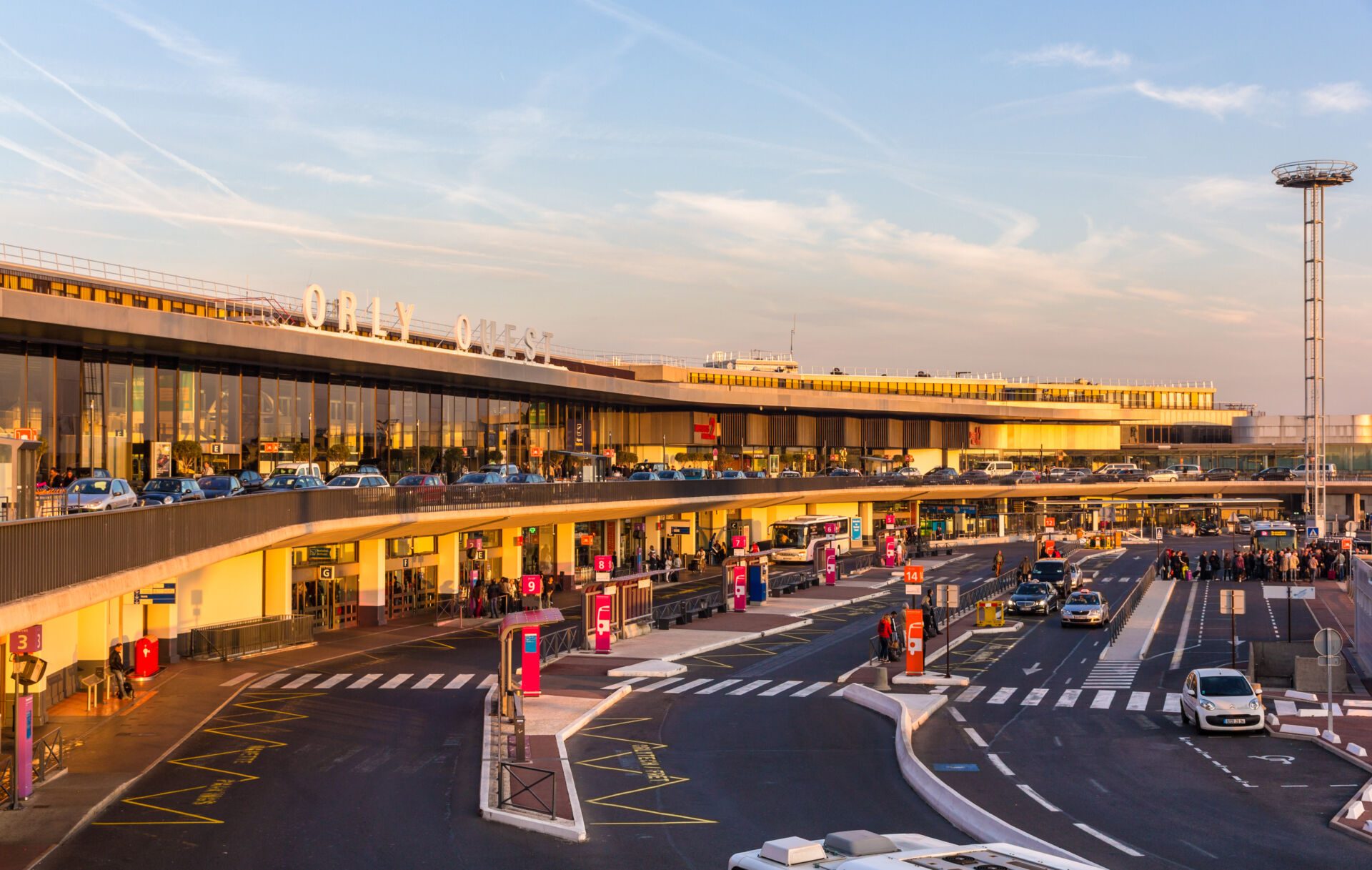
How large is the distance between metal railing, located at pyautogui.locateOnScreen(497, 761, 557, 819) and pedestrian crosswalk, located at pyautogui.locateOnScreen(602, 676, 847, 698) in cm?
1319

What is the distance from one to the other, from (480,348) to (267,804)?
49.0 metres

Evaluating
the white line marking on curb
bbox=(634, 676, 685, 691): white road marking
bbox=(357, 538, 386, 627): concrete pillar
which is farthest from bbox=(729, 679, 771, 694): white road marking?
bbox=(357, 538, 386, 627): concrete pillar

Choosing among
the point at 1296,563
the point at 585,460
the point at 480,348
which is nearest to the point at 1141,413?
the point at 1296,563

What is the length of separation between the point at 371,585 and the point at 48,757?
2686cm

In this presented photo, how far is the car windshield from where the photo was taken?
102 feet

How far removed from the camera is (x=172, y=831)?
22.4 meters

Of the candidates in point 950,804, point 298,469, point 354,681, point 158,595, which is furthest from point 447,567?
point 950,804

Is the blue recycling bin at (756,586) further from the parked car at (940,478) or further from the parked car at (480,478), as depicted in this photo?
the parked car at (940,478)

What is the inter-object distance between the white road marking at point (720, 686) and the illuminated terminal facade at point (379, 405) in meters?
20.0

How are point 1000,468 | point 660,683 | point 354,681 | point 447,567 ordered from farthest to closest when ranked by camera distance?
point 1000,468
point 447,567
point 660,683
point 354,681

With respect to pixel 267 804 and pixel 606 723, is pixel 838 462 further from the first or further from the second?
pixel 267 804

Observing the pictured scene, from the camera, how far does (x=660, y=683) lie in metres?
39.7

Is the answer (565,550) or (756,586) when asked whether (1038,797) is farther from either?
(565,550)

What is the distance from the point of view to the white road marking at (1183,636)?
43.8 m
